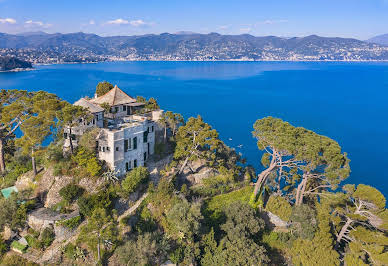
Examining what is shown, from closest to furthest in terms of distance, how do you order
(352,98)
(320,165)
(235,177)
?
(320,165) < (235,177) < (352,98)

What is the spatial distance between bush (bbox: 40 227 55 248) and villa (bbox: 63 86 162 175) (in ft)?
30.7

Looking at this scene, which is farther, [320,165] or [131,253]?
[320,165]

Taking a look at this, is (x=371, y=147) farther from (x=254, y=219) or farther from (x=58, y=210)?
(x=58, y=210)

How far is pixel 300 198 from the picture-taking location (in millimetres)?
37125

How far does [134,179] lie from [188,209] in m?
7.71

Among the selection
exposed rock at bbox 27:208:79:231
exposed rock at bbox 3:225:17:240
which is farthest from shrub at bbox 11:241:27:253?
exposed rock at bbox 27:208:79:231

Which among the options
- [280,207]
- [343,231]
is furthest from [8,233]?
[343,231]

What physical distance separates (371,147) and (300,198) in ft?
167

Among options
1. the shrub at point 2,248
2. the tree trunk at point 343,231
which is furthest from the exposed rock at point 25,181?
the tree trunk at point 343,231

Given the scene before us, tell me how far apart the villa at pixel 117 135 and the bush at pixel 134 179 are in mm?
2043

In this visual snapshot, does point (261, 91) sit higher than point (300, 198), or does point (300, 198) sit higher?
point (261, 91)

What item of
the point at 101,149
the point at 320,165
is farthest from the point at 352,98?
the point at 101,149

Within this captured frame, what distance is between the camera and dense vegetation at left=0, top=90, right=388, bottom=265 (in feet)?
94.4

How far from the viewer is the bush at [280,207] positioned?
35844 mm
